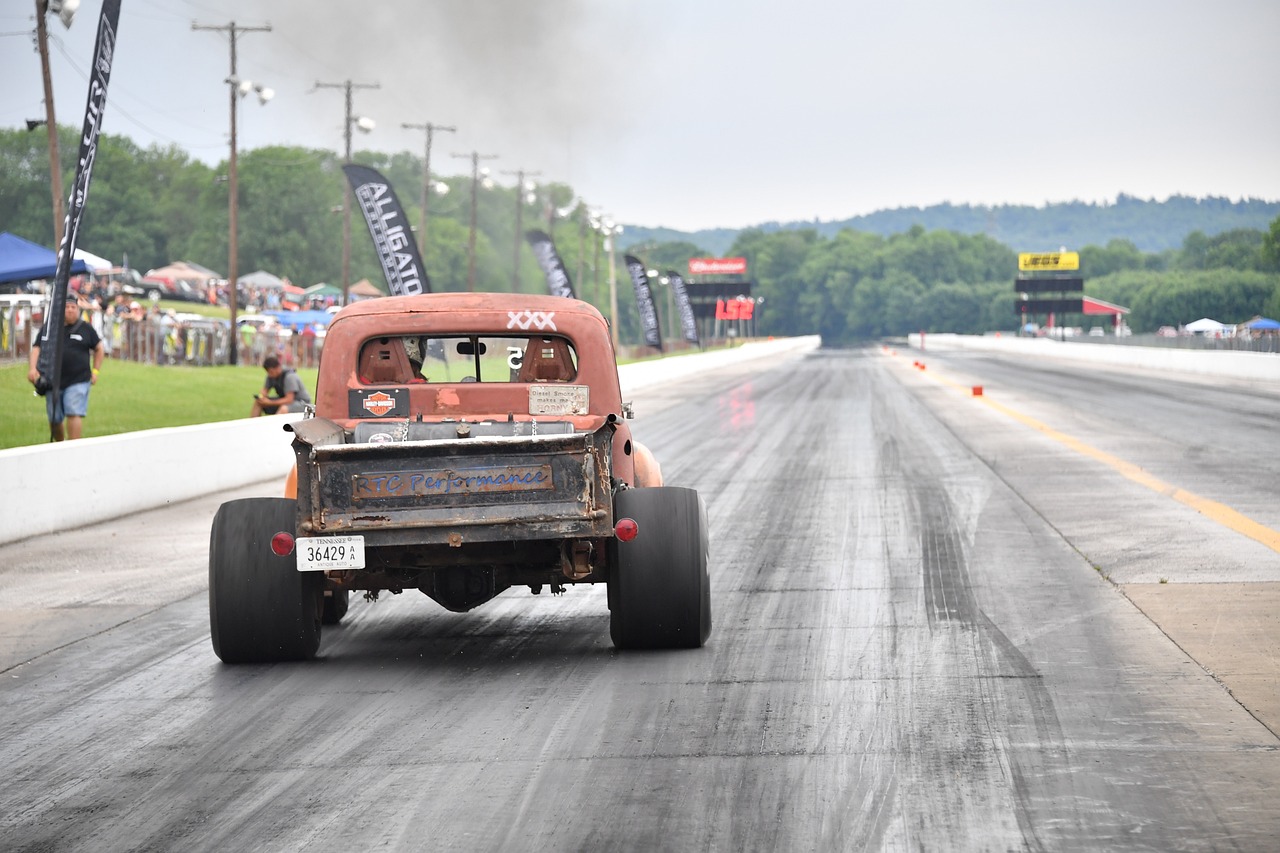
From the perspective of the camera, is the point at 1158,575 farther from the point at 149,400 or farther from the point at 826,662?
the point at 149,400

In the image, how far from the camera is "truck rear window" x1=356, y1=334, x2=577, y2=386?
9.02 metres

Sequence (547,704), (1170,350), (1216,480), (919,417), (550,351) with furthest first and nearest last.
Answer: (1170,350)
(919,417)
(1216,480)
(550,351)
(547,704)

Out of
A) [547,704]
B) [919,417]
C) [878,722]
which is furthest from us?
[919,417]

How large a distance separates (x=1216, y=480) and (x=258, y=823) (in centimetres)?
1395

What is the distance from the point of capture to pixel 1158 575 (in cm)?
1064

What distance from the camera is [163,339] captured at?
46.8 m

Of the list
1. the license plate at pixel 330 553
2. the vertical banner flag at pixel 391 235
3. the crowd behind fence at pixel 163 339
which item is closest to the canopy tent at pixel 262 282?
the crowd behind fence at pixel 163 339

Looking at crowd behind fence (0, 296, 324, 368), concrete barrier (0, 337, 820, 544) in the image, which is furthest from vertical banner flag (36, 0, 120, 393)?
crowd behind fence (0, 296, 324, 368)

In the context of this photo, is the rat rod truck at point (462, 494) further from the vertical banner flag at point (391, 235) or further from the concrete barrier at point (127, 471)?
the vertical banner flag at point (391, 235)

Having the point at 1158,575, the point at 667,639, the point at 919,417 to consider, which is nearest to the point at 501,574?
the point at 667,639

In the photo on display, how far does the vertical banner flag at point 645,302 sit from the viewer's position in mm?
85188

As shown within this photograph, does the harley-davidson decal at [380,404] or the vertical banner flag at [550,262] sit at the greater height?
the vertical banner flag at [550,262]

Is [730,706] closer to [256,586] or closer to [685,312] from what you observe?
[256,586]

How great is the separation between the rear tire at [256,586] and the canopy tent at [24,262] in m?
27.3
